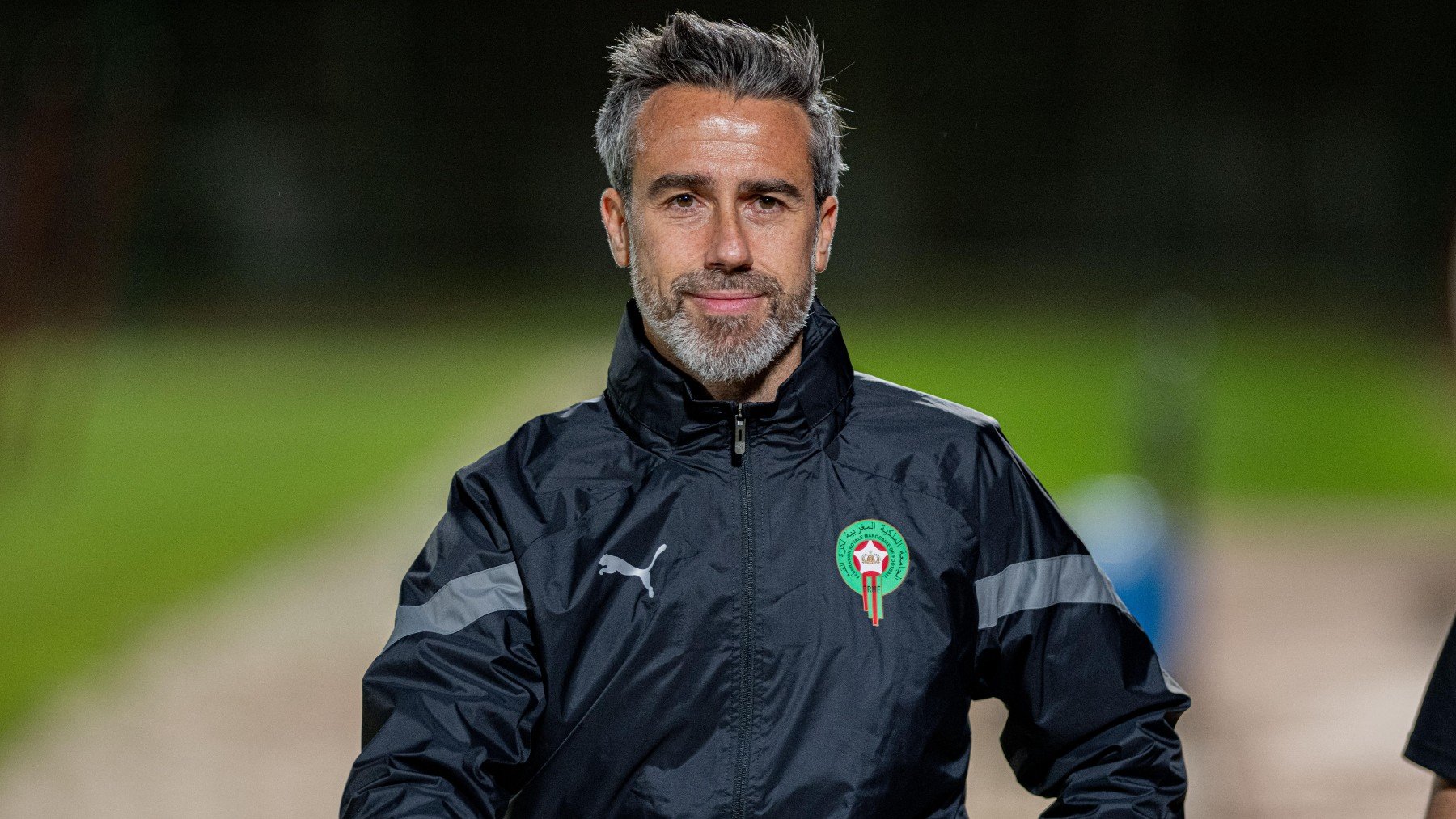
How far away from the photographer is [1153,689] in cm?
200

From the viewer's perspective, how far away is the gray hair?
2.10 m

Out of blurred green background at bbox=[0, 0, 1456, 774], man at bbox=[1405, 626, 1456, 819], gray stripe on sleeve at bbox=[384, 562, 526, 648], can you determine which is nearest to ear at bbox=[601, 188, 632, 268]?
gray stripe on sleeve at bbox=[384, 562, 526, 648]

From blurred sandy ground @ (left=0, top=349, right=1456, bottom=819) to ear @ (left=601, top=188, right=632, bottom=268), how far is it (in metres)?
3.09

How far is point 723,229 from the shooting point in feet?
6.75

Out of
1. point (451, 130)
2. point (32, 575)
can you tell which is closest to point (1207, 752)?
point (32, 575)

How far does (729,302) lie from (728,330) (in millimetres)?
35

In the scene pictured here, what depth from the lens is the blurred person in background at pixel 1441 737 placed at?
188 centimetres

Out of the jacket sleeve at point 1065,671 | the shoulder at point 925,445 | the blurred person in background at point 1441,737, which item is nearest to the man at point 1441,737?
the blurred person in background at point 1441,737

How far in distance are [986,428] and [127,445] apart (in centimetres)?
Answer: 1303

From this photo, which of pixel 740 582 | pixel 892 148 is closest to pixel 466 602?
pixel 740 582

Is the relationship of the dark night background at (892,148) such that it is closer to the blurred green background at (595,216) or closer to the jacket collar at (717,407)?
the blurred green background at (595,216)

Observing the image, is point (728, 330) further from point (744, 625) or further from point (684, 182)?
point (744, 625)

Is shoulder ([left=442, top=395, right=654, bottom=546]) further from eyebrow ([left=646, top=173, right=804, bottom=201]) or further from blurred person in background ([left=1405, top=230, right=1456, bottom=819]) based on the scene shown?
blurred person in background ([left=1405, top=230, right=1456, bottom=819])

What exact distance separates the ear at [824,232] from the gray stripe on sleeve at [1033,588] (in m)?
0.46
